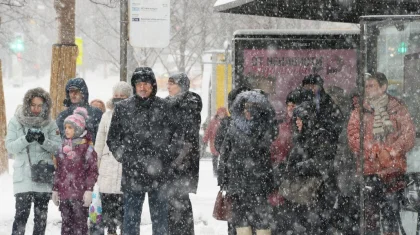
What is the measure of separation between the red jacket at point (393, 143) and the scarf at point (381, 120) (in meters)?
0.03

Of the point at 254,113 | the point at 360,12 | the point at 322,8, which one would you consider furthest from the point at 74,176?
the point at 360,12

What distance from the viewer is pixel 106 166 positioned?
300 inches

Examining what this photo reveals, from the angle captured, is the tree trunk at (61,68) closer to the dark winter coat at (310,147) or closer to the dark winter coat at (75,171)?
the dark winter coat at (75,171)

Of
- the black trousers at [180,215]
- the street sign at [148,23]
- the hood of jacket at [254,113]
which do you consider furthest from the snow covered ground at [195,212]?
the hood of jacket at [254,113]

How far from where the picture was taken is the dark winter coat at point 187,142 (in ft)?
23.3

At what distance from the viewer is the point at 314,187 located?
6.75 m

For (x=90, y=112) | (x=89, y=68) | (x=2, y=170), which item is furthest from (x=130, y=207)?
(x=89, y=68)

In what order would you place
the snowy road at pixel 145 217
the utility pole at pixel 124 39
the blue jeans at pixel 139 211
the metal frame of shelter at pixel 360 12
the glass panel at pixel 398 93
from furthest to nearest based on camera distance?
1. the utility pole at pixel 124 39
2. the snowy road at pixel 145 217
3. the blue jeans at pixel 139 211
4. the glass panel at pixel 398 93
5. the metal frame of shelter at pixel 360 12

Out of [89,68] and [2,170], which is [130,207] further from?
[89,68]

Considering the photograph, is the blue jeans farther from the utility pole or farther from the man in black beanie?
the utility pole

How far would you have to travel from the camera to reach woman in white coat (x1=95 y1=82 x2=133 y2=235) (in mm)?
7535

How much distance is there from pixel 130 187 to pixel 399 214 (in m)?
2.45

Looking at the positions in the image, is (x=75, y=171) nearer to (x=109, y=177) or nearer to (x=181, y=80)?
(x=109, y=177)

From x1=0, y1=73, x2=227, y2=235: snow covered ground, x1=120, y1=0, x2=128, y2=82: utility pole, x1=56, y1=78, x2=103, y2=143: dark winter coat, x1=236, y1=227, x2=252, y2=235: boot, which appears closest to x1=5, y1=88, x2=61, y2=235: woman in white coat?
x1=56, y1=78, x2=103, y2=143: dark winter coat
